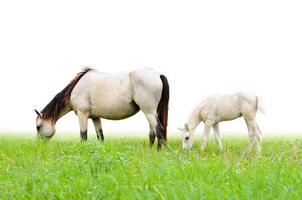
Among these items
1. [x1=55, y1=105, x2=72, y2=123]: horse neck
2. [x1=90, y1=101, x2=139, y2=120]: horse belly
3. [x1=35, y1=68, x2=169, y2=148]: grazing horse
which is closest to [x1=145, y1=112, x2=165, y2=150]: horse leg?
[x1=35, y1=68, x2=169, y2=148]: grazing horse

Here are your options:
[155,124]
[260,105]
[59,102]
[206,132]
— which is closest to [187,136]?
[206,132]

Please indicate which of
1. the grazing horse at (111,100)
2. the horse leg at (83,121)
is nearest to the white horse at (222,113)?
the grazing horse at (111,100)

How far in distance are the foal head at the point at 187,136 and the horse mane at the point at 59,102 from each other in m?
2.95

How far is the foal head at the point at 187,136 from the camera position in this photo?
1194cm

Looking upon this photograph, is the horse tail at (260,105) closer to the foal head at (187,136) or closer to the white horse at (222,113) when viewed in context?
the white horse at (222,113)

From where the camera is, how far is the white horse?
38.2 feet

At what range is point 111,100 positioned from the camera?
34.9ft

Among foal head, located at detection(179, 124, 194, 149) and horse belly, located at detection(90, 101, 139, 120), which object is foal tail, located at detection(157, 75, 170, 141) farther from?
foal head, located at detection(179, 124, 194, 149)

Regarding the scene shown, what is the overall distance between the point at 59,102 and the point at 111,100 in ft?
5.33

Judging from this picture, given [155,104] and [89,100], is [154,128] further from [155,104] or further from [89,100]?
[89,100]

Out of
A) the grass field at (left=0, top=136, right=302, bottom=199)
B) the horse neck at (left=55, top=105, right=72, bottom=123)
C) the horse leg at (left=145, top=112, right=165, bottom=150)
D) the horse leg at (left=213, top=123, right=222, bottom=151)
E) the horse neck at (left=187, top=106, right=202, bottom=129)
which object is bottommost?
the horse leg at (left=213, top=123, right=222, bottom=151)

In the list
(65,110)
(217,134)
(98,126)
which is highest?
(65,110)

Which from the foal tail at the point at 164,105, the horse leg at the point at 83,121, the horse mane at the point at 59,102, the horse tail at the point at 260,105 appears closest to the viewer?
the foal tail at the point at 164,105

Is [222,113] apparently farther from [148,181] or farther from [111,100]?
[148,181]
